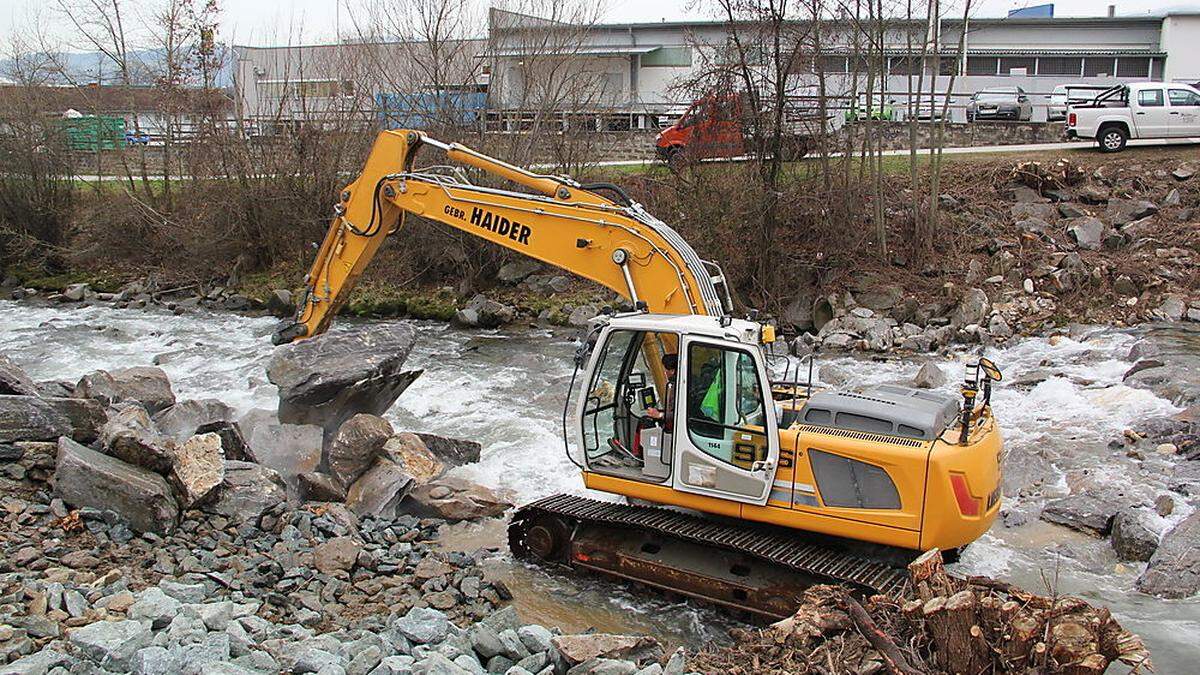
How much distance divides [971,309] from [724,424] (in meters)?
11.5

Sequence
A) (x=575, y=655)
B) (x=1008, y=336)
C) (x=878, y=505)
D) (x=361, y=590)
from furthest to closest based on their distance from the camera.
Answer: (x=1008, y=336) < (x=361, y=590) < (x=878, y=505) < (x=575, y=655)

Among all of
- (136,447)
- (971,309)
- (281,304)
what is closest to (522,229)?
(136,447)

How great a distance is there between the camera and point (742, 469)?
802 centimetres

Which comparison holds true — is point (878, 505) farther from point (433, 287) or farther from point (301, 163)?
point (301, 163)

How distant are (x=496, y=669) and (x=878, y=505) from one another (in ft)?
9.66

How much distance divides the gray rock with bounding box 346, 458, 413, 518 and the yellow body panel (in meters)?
3.35

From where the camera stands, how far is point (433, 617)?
6996 millimetres

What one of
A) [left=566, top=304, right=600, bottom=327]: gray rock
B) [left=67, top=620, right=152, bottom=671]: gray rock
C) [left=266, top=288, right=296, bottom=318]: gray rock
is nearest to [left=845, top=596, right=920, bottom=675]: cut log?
[left=67, top=620, right=152, bottom=671]: gray rock

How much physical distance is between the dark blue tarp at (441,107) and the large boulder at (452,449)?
13.1 meters

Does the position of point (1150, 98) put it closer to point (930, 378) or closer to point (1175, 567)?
point (930, 378)

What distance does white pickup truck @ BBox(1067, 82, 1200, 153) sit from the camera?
77.6 ft

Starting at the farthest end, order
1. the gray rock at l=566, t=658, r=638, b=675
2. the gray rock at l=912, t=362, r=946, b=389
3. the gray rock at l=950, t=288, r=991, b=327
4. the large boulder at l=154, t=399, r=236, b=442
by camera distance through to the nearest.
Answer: the gray rock at l=950, t=288, r=991, b=327 < the gray rock at l=912, t=362, r=946, b=389 < the large boulder at l=154, t=399, r=236, b=442 < the gray rock at l=566, t=658, r=638, b=675

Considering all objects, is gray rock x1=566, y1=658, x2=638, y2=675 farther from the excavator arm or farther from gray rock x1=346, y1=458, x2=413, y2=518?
gray rock x1=346, y1=458, x2=413, y2=518

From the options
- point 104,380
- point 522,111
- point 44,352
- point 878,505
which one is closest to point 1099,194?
point 522,111
